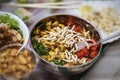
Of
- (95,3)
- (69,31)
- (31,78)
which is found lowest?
(31,78)

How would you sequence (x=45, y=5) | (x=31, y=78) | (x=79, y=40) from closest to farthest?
(x=31, y=78)
(x=79, y=40)
(x=45, y=5)

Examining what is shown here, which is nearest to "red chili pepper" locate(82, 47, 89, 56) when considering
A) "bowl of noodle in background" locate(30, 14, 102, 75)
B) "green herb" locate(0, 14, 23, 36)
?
"bowl of noodle in background" locate(30, 14, 102, 75)

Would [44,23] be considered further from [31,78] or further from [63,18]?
[31,78]

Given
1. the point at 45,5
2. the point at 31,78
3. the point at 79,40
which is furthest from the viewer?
→ the point at 45,5

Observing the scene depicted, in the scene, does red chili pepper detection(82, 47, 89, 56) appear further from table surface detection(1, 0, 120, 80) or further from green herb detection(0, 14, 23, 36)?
green herb detection(0, 14, 23, 36)

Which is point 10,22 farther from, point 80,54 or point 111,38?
point 111,38

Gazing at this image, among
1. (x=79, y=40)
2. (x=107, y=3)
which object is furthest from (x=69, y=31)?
(x=107, y=3)

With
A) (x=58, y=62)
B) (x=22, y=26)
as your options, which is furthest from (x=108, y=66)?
(x=22, y=26)
